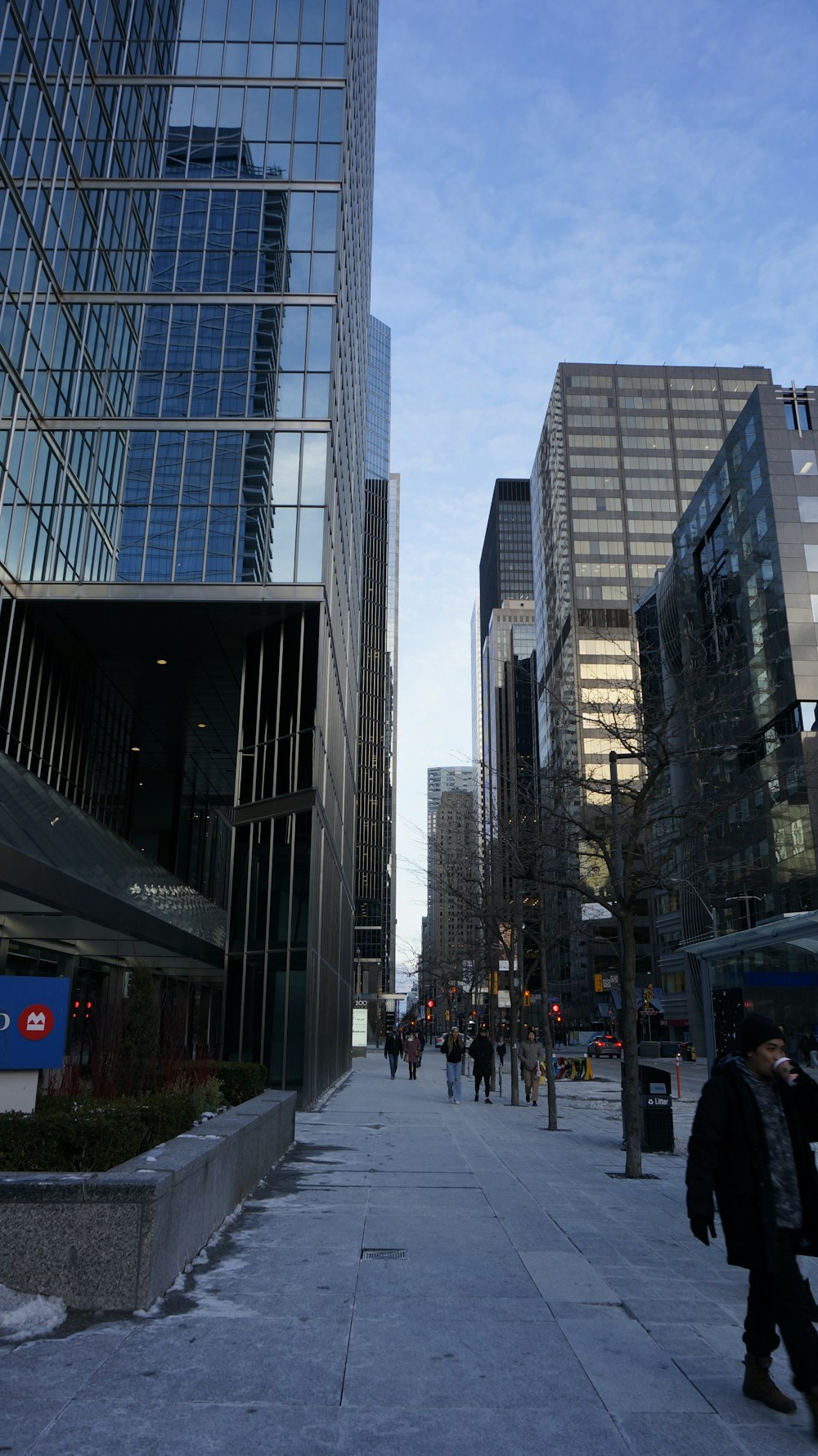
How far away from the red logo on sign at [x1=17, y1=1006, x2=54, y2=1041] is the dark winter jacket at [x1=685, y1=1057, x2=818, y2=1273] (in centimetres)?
641

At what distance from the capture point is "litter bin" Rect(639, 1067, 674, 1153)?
1577 centimetres

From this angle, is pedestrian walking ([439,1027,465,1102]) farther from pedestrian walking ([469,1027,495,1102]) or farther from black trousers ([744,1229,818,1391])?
black trousers ([744,1229,818,1391])

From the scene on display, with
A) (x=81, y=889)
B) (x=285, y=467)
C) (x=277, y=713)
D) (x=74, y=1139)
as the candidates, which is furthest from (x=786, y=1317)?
(x=285, y=467)

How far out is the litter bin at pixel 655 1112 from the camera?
1577 centimetres

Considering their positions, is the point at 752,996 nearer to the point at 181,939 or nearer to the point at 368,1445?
the point at 181,939

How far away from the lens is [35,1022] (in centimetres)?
933

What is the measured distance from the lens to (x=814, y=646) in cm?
5731

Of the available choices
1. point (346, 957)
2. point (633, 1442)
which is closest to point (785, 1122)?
point (633, 1442)

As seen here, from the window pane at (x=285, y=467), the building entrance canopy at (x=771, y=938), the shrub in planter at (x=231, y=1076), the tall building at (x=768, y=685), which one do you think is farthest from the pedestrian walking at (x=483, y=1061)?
the tall building at (x=768, y=685)

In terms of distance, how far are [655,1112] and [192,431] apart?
20.9 m

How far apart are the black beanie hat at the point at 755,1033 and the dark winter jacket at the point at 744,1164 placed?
14cm

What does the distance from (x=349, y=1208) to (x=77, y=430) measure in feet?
76.9

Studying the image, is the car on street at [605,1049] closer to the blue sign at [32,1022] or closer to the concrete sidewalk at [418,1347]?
the concrete sidewalk at [418,1347]

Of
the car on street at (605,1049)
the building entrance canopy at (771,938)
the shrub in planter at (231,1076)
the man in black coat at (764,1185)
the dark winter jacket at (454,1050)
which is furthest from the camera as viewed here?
the car on street at (605,1049)
